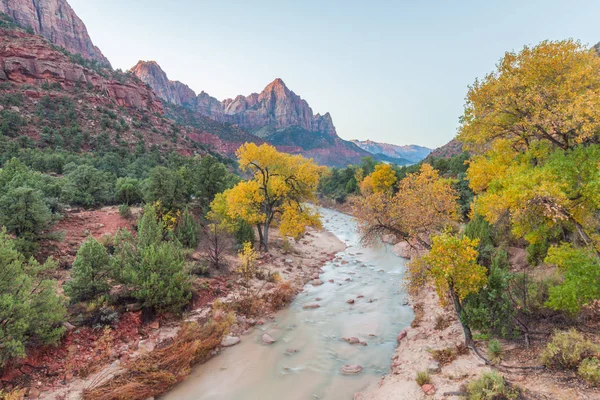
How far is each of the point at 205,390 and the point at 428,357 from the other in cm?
711

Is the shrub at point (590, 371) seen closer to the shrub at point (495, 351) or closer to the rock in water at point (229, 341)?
the shrub at point (495, 351)

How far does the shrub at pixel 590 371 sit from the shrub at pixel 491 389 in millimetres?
1413

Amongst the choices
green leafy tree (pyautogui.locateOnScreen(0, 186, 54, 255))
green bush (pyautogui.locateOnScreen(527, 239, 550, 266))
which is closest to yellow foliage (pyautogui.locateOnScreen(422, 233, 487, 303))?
green bush (pyautogui.locateOnScreen(527, 239, 550, 266))

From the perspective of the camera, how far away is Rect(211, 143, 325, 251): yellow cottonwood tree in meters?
20.5

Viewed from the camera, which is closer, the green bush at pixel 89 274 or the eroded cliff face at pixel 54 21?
the green bush at pixel 89 274

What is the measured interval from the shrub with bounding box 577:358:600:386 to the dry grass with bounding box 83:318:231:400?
10181 millimetres

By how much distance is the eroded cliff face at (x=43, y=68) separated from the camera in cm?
4931

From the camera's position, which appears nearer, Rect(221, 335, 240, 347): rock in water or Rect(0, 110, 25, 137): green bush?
Rect(221, 335, 240, 347): rock in water

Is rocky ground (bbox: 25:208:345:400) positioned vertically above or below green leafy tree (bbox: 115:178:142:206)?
below

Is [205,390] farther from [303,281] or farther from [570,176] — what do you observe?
[570,176]

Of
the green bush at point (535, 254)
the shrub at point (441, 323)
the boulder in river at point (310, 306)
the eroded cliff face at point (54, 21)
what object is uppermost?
the eroded cliff face at point (54, 21)

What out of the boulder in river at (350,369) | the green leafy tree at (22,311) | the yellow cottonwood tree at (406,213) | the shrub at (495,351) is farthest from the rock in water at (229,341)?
the shrub at (495,351)

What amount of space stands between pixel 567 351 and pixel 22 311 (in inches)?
541

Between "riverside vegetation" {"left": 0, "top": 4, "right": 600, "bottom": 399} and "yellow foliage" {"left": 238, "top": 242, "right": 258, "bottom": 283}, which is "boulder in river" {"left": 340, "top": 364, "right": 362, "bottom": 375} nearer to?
"riverside vegetation" {"left": 0, "top": 4, "right": 600, "bottom": 399}
